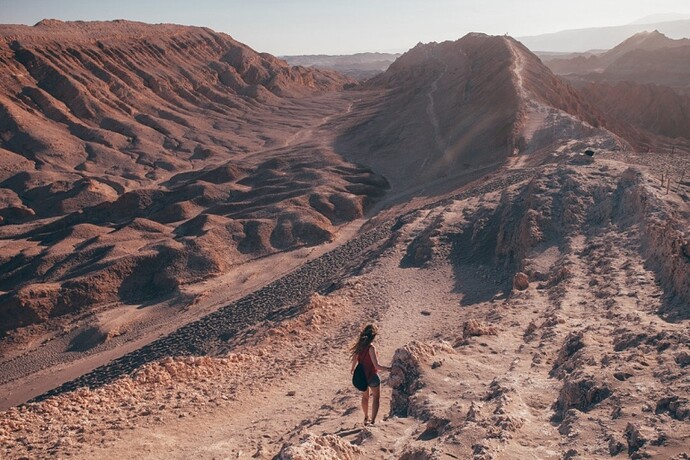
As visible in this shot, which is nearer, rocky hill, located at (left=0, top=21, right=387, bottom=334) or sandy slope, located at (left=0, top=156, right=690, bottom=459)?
sandy slope, located at (left=0, top=156, right=690, bottom=459)

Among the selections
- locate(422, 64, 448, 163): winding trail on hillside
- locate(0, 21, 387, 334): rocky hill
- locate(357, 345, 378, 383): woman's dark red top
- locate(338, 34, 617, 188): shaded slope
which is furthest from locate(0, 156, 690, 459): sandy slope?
locate(422, 64, 448, 163): winding trail on hillside

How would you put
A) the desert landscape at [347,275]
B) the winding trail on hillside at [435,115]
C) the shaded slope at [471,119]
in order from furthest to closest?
the winding trail on hillside at [435,115] → the shaded slope at [471,119] → the desert landscape at [347,275]

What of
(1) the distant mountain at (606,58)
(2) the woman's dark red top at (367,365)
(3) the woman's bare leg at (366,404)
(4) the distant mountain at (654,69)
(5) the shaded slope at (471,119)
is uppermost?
(1) the distant mountain at (606,58)

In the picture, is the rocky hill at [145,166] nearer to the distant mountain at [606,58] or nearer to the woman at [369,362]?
the woman at [369,362]

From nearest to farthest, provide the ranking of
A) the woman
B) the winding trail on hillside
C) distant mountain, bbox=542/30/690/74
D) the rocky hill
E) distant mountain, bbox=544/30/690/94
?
the woman, the rocky hill, the winding trail on hillside, distant mountain, bbox=544/30/690/94, distant mountain, bbox=542/30/690/74

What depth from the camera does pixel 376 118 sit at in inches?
1740

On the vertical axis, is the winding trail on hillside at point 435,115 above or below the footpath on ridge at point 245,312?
above

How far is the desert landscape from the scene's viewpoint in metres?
6.35

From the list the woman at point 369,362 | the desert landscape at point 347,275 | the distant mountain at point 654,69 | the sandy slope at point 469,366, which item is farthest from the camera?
the distant mountain at point 654,69

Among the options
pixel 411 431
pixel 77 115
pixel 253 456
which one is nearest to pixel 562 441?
pixel 411 431

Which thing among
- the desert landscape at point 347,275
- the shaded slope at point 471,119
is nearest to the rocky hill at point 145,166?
the desert landscape at point 347,275

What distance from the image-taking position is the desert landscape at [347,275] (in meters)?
6.35

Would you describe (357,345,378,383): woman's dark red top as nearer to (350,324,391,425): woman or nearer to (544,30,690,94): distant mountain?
(350,324,391,425): woman

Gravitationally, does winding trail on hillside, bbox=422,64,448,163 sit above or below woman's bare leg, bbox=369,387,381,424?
above
